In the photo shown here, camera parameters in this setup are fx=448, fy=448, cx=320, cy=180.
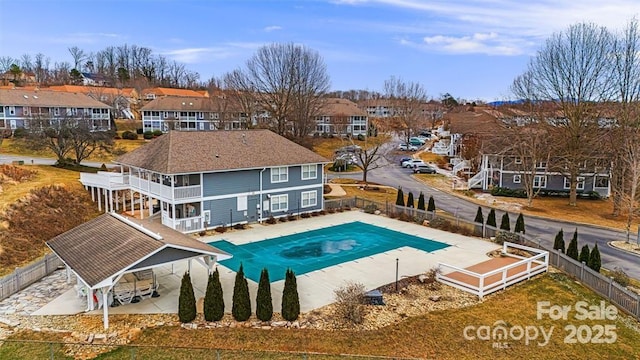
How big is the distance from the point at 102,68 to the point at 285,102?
3889 inches

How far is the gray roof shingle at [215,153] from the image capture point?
28297mm

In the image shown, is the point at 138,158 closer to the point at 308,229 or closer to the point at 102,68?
the point at 308,229

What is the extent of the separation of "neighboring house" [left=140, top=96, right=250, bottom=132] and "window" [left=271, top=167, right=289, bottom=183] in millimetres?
33423

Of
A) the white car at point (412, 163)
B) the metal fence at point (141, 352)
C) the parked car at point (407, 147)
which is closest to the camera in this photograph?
the metal fence at point (141, 352)

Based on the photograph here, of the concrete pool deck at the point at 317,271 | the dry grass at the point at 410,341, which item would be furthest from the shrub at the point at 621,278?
the concrete pool deck at the point at 317,271

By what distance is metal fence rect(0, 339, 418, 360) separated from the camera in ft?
43.9

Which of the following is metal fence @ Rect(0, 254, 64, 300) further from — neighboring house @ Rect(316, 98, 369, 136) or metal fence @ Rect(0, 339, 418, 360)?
neighboring house @ Rect(316, 98, 369, 136)

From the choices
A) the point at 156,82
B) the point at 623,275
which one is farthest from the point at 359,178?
the point at 156,82

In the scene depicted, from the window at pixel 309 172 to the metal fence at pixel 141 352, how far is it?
68.1 ft

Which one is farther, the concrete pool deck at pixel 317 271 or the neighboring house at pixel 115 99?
the neighboring house at pixel 115 99

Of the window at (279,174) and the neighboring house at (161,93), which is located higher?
the neighboring house at (161,93)

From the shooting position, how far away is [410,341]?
14.7 meters

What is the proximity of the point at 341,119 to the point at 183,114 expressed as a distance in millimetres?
26794

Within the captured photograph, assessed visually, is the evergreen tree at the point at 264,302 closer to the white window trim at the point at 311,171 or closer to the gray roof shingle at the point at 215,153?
the gray roof shingle at the point at 215,153
